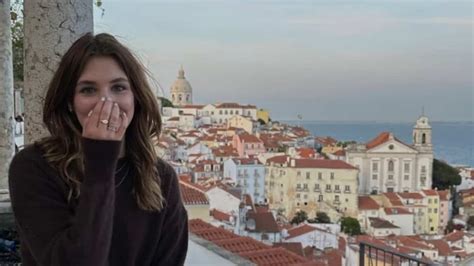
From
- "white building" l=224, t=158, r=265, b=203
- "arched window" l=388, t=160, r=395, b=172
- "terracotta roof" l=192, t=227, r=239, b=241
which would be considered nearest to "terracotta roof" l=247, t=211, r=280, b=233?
"terracotta roof" l=192, t=227, r=239, b=241

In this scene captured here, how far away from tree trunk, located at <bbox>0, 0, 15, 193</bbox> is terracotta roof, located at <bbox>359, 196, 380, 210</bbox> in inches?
1083

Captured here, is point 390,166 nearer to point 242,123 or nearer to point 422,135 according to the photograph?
point 422,135

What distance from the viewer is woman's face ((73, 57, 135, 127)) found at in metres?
0.86

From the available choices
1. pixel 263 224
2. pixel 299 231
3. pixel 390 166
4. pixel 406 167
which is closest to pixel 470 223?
pixel 299 231

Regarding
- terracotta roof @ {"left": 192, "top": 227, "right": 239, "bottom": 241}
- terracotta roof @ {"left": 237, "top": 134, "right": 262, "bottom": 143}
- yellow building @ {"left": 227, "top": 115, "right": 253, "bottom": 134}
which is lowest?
terracotta roof @ {"left": 237, "top": 134, "right": 262, "bottom": 143}

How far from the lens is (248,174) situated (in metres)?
30.8

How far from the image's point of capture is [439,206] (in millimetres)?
23469

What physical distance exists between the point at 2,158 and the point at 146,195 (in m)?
1.92

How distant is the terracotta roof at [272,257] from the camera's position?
382cm

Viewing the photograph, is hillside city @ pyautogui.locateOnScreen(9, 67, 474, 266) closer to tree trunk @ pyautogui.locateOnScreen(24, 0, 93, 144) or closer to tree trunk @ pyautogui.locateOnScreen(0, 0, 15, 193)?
tree trunk @ pyautogui.locateOnScreen(0, 0, 15, 193)

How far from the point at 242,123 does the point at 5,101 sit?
149 feet

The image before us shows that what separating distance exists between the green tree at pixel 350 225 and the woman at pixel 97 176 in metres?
22.8

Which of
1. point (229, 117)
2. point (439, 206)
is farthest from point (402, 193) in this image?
point (229, 117)

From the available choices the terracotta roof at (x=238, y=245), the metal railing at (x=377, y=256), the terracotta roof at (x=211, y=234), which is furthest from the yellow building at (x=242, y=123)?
the metal railing at (x=377, y=256)
